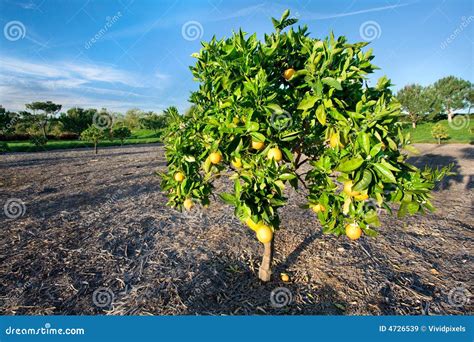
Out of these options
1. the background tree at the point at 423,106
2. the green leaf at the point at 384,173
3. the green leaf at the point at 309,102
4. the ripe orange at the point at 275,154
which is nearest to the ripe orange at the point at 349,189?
the green leaf at the point at 384,173

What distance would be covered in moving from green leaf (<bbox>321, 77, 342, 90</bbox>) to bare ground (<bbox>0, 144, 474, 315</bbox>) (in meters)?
2.95

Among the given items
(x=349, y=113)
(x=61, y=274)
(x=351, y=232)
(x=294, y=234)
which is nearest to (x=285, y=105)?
(x=349, y=113)

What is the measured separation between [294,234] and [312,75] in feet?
12.6

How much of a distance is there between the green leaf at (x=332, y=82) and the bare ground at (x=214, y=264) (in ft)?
9.67

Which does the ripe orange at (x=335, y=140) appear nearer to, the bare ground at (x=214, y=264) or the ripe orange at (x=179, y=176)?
the ripe orange at (x=179, y=176)

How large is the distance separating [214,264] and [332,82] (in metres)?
3.49

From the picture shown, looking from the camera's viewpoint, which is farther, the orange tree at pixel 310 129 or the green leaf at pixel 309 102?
the green leaf at pixel 309 102

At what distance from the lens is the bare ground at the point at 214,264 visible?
3666mm

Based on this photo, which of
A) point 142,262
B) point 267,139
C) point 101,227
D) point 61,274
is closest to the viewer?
point 267,139

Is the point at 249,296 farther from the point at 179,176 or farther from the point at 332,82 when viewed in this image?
the point at 332,82

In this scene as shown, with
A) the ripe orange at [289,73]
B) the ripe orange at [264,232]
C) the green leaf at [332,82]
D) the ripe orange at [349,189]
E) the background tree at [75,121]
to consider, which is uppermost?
the background tree at [75,121]

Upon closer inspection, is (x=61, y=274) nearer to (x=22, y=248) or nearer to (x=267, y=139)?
(x=22, y=248)

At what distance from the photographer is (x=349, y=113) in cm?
243

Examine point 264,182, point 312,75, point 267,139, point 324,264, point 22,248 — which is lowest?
point 22,248
